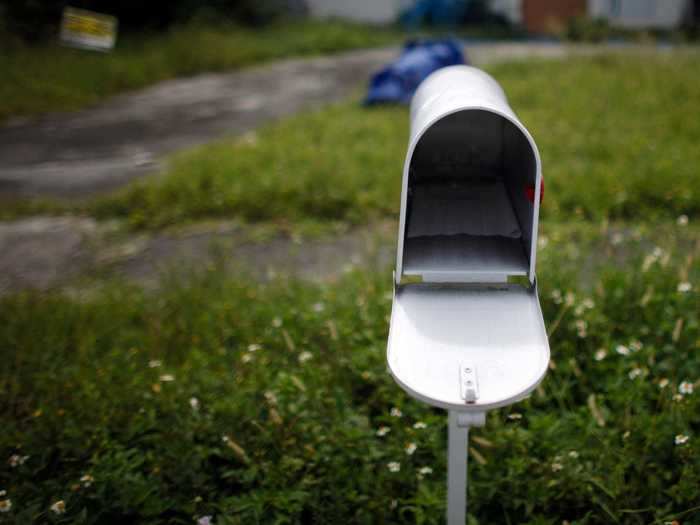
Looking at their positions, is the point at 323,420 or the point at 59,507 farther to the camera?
the point at 323,420

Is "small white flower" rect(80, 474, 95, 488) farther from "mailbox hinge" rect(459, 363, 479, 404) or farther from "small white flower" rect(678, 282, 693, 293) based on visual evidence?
"small white flower" rect(678, 282, 693, 293)

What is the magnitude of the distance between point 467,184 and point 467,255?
454mm

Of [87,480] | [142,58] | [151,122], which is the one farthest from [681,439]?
[142,58]

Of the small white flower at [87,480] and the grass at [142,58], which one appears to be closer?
the small white flower at [87,480]

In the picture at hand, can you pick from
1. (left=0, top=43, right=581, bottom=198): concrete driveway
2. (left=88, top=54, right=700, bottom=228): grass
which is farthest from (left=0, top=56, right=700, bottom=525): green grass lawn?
(left=0, top=43, right=581, bottom=198): concrete driveway

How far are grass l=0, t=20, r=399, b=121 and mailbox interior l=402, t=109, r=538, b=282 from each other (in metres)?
6.83

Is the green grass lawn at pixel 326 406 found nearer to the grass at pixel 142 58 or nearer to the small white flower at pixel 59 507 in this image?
the small white flower at pixel 59 507

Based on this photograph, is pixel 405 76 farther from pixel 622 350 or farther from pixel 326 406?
pixel 326 406

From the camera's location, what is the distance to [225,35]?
475 inches

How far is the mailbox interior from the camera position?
1.99 metres

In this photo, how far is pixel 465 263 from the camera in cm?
200

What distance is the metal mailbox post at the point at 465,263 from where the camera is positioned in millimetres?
1662

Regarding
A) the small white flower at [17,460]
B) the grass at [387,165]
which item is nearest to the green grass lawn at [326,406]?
the small white flower at [17,460]

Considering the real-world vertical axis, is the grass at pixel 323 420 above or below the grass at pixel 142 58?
above
